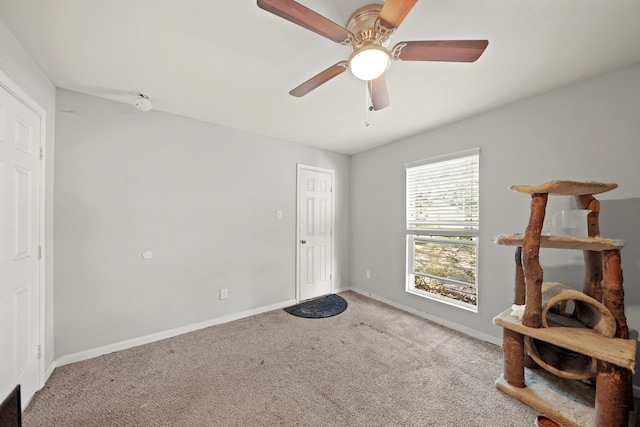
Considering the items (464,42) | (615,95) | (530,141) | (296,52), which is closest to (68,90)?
(296,52)

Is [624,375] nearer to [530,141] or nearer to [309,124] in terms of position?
[530,141]

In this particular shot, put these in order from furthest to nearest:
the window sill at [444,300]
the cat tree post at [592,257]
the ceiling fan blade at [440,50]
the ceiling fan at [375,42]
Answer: the window sill at [444,300] → the cat tree post at [592,257] → the ceiling fan blade at [440,50] → the ceiling fan at [375,42]

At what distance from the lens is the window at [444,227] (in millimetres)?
2758

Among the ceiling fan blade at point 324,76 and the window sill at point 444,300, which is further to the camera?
the window sill at point 444,300

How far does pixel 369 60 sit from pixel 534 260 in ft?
5.50

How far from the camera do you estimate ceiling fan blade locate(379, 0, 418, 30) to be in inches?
39.8

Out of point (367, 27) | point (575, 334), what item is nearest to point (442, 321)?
point (575, 334)

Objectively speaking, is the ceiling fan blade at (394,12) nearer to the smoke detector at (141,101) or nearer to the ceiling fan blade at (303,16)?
the ceiling fan blade at (303,16)

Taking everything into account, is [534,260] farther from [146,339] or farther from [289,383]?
[146,339]

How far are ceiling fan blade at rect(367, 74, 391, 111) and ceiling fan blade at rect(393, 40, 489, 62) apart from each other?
0.21 meters

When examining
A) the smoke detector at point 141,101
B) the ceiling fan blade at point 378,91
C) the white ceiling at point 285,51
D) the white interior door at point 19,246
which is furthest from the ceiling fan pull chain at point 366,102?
the white interior door at point 19,246

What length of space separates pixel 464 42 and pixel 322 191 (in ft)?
9.36

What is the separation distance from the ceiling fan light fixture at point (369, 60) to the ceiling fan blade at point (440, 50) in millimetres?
88

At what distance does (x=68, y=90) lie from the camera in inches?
85.5
